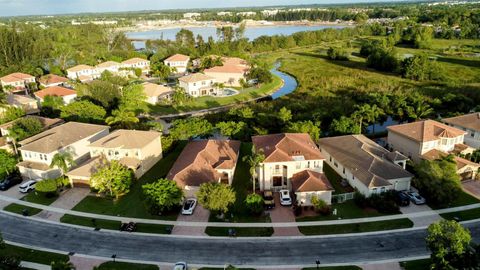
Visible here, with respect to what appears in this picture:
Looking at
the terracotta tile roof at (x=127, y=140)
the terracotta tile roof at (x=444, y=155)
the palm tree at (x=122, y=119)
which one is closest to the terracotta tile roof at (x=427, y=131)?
the terracotta tile roof at (x=444, y=155)

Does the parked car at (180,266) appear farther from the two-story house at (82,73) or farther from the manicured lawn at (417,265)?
the two-story house at (82,73)

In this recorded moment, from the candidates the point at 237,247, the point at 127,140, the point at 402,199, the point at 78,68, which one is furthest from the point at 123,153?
the point at 78,68

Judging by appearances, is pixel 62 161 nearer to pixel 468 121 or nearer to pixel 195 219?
pixel 195 219

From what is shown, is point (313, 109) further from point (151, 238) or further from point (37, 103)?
point (37, 103)

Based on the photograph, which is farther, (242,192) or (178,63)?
(178,63)

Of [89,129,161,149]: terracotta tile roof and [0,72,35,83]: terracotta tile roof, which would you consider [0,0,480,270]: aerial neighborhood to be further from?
[0,72,35,83]: terracotta tile roof
